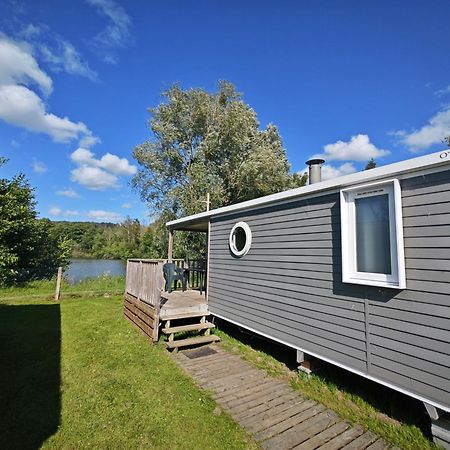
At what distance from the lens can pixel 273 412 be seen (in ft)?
9.37

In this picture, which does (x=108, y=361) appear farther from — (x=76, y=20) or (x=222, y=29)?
(x=222, y=29)

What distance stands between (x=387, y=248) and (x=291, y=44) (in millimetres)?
9152

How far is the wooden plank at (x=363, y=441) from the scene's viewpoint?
2.33 metres

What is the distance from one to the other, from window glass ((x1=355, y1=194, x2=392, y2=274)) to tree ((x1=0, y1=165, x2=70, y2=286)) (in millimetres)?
11439

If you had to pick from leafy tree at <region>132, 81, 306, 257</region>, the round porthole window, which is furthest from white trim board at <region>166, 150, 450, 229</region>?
leafy tree at <region>132, 81, 306, 257</region>

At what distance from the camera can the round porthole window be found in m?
4.89

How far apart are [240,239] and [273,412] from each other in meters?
2.95

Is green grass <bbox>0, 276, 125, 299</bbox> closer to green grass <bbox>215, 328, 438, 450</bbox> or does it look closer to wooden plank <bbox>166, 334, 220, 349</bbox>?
wooden plank <bbox>166, 334, 220, 349</bbox>

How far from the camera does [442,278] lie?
2.34 meters

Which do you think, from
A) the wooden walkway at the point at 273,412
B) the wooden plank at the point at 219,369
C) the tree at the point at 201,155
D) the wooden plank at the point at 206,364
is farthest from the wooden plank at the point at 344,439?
the tree at the point at 201,155

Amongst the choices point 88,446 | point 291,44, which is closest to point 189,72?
point 291,44

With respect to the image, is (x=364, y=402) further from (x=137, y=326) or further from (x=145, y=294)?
(x=137, y=326)

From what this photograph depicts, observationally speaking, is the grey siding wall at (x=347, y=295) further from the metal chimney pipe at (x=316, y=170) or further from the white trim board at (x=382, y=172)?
the metal chimney pipe at (x=316, y=170)

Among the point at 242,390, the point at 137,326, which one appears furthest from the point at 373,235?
the point at 137,326
